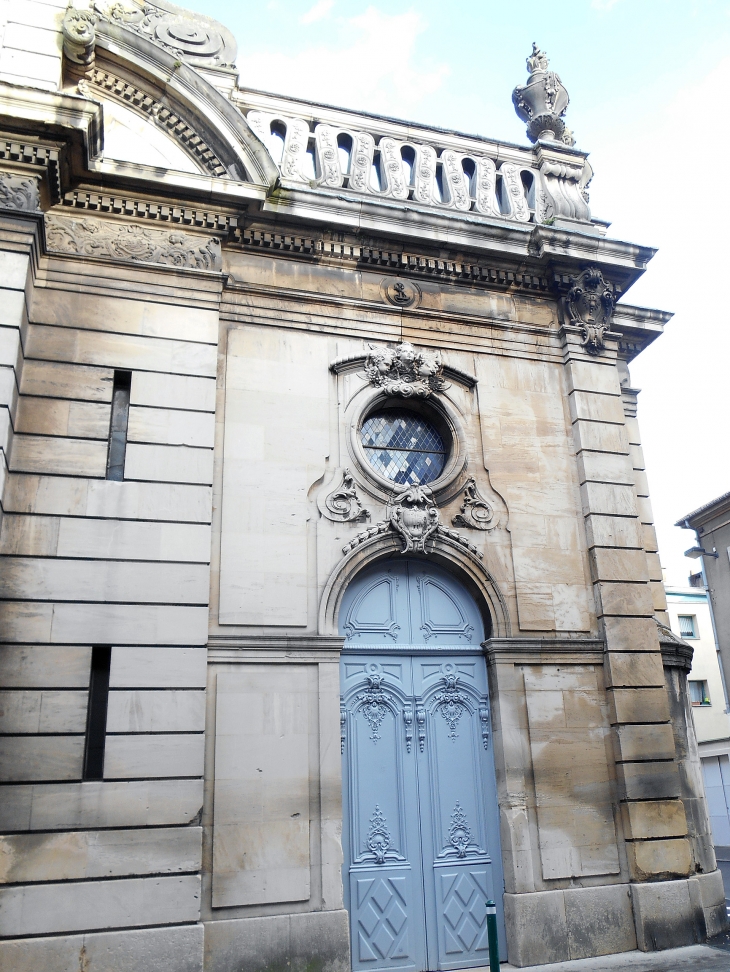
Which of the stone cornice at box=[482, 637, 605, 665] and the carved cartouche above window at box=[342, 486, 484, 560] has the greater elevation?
the carved cartouche above window at box=[342, 486, 484, 560]

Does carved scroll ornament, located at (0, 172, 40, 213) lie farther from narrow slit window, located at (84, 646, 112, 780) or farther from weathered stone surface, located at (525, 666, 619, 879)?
weathered stone surface, located at (525, 666, 619, 879)

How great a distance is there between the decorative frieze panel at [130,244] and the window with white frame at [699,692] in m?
36.7

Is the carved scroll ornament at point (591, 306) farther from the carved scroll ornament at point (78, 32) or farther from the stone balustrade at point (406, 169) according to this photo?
the carved scroll ornament at point (78, 32)

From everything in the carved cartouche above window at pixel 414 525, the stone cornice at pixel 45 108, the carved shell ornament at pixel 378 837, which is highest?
the stone cornice at pixel 45 108

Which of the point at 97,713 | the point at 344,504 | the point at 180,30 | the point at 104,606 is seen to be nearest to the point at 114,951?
the point at 97,713

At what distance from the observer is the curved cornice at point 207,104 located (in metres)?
10.6

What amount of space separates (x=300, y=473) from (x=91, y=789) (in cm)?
431

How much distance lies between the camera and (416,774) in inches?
374

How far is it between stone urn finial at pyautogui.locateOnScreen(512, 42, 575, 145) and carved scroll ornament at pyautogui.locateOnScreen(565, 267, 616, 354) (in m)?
2.92

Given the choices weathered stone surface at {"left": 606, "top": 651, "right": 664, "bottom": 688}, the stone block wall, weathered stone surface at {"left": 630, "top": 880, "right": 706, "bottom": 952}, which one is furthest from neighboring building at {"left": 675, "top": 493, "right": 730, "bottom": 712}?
the stone block wall

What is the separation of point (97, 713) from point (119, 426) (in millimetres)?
3315

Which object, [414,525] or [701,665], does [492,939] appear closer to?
[414,525]

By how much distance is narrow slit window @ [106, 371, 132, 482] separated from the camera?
30.2 feet

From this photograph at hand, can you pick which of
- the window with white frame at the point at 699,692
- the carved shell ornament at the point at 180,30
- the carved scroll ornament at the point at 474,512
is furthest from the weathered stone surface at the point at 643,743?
the window with white frame at the point at 699,692
